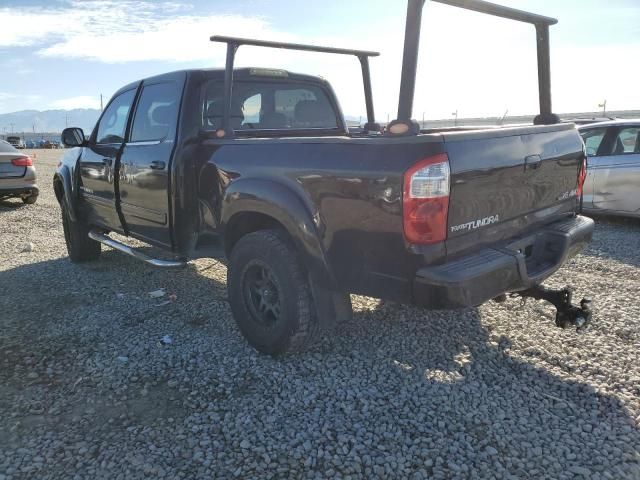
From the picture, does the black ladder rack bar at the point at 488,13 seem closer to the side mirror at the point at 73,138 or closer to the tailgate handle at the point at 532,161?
the tailgate handle at the point at 532,161

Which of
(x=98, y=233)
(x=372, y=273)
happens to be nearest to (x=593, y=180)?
(x=372, y=273)

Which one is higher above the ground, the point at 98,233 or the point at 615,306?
the point at 98,233

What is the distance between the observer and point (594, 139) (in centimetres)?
775

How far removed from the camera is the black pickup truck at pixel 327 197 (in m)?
2.59

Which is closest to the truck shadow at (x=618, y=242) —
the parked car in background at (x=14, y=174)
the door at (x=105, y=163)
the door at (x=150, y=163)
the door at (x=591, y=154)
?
the door at (x=591, y=154)

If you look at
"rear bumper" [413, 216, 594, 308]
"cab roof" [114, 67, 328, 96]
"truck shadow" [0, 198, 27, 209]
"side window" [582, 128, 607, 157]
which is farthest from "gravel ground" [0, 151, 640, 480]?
"truck shadow" [0, 198, 27, 209]

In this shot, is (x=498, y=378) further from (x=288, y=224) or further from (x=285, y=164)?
(x=285, y=164)

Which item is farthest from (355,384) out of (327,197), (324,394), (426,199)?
(426,199)

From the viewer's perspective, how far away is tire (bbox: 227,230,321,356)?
10.5 feet

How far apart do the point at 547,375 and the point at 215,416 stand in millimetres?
2058

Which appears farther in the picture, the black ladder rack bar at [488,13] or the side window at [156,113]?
the side window at [156,113]

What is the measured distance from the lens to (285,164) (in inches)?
123

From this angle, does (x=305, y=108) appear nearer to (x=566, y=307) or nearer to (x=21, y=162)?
(x=566, y=307)

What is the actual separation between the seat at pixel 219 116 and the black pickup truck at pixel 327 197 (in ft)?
0.04
